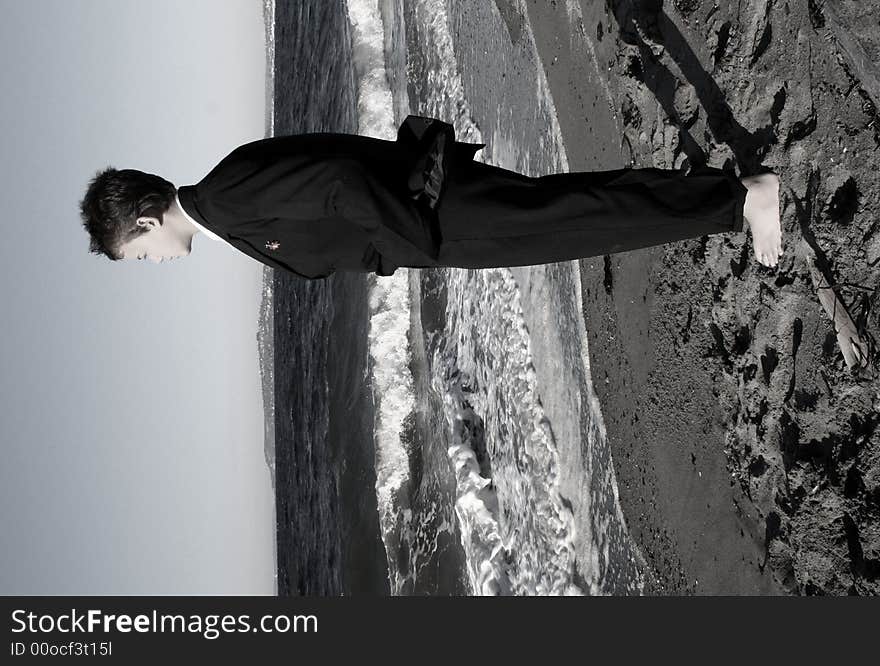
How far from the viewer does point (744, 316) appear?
204cm

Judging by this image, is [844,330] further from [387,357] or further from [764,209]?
[387,357]

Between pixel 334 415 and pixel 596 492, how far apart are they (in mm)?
2094

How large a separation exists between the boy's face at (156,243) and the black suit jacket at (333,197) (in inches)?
3.3

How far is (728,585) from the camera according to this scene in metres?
2.08

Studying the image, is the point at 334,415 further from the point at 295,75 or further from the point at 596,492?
the point at 295,75

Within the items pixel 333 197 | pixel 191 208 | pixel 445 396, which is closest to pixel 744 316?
pixel 333 197

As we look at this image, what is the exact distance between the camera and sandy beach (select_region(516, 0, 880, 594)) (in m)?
1.69

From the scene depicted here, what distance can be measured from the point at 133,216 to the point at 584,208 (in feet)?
3.19

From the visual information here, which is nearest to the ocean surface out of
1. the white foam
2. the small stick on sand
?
the white foam

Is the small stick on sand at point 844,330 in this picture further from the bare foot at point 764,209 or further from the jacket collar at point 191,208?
the jacket collar at point 191,208

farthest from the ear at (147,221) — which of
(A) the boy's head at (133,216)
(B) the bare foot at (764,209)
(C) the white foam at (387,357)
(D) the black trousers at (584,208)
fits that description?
(C) the white foam at (387,357)

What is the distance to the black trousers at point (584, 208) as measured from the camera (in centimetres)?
171

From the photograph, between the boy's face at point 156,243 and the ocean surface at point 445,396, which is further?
the ocean surface at point 445,396

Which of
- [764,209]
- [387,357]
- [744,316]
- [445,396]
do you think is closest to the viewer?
[764,209]
